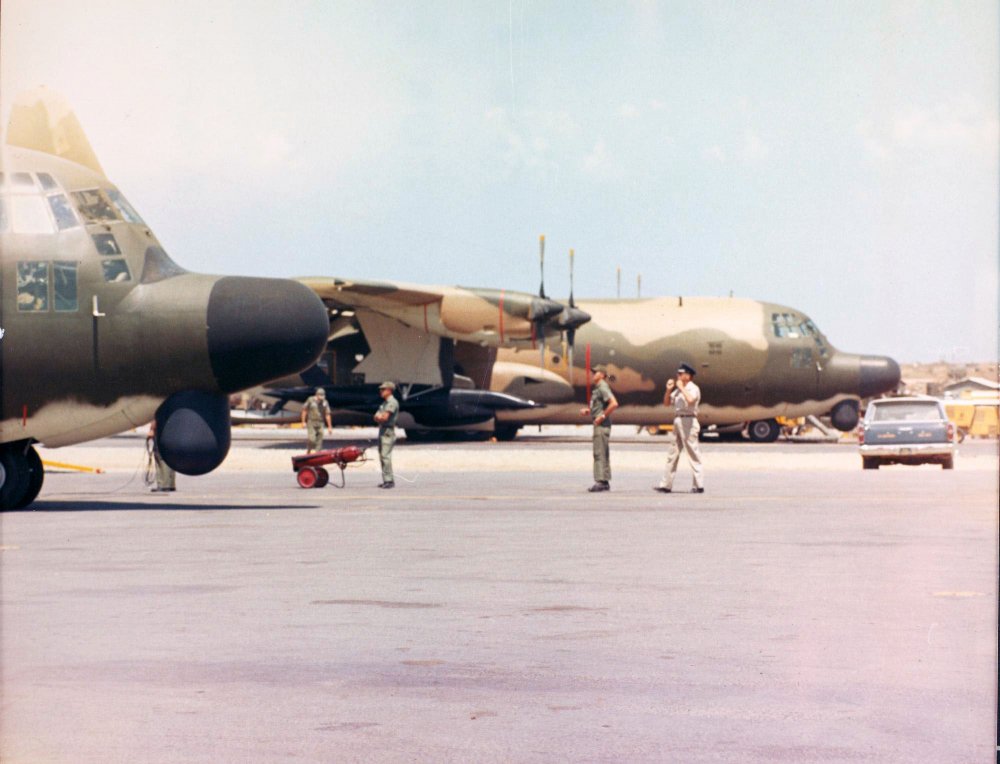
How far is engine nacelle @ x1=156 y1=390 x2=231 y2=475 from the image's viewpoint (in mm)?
16188

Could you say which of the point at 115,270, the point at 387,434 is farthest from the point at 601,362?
the point at 115,270

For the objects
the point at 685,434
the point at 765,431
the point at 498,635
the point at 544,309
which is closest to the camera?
the point at 498,635

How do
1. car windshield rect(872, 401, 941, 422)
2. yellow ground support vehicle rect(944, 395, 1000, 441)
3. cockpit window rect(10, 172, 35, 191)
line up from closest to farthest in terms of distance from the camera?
cockpit window rect(10, 172, 35, 191)
car windshield rect(872, 401, 941, 422)
yellow ground support vehicle rect(944, 395, 1000, 441)

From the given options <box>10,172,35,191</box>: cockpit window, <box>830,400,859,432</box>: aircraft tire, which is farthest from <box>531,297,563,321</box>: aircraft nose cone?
<box>10,172,35,191</box>: cockpit window

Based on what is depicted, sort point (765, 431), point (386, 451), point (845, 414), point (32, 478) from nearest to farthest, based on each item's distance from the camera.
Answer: point (32, 478) → point (386, 451) → point (845, 414) → point (765, 431)

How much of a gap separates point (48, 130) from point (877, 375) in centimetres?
3103

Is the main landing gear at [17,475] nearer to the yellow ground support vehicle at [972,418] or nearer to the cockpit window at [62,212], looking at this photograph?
the cockpit window at [62,212]

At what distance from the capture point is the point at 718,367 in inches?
1636

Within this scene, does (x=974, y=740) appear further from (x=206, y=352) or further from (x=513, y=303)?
(x=513, y=303)

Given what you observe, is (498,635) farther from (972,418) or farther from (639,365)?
(972,418)

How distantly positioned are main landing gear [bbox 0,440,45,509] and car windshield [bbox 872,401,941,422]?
64.0ft

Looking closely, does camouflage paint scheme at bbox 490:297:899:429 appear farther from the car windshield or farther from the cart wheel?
the cart wheel

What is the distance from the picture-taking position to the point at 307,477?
2367cm

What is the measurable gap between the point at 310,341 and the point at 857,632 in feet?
30.4
